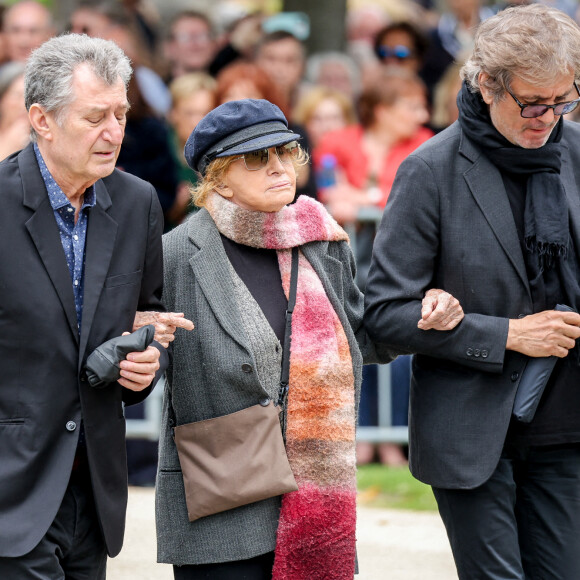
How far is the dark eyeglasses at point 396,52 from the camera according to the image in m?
9.21

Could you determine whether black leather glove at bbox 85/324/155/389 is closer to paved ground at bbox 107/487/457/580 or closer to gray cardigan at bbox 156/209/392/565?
gray cardigan at bbox 156/209/392/565

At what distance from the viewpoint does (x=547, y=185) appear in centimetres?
360

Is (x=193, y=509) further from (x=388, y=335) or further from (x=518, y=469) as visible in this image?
(x=518, y=469)

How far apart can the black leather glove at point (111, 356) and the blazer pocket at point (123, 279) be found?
0.17 metres

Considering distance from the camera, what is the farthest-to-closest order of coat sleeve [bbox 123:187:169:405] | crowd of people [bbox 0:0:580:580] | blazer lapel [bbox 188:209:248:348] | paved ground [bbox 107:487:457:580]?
paved ground [bbox 107:487:457:580] → blazer lapel [bbox 188:209:248:348] → coat sleeve [bbox 123:187:169:405] → crowd of people [bbox 0:0:580:580]

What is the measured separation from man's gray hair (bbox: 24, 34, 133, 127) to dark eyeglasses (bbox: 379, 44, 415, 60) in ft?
20.4

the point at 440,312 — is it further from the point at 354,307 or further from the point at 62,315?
the point at 62,315

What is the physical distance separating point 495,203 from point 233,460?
1.15m

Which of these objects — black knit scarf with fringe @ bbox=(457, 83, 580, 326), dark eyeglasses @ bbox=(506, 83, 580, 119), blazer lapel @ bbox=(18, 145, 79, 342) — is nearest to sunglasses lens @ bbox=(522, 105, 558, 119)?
dark eyeglasses @ bbox=(506, 83, 580, 119)

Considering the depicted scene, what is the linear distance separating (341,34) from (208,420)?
24.5 ft

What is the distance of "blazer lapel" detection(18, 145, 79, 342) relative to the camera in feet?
10.3

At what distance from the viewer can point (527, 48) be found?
11.3 ft

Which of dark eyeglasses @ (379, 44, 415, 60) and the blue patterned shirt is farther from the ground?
the blue patterned shirt

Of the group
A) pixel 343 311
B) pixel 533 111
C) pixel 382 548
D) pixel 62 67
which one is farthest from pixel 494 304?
pixel 382 548
